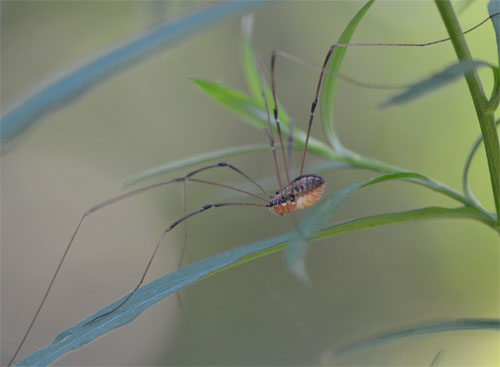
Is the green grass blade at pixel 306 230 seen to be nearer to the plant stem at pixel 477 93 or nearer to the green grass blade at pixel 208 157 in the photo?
the plant stem at pixel 477 93

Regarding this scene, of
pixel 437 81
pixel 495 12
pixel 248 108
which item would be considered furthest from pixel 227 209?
pixel 437 81

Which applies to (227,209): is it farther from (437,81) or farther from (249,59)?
(437,81)

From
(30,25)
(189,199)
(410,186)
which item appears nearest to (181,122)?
(189,199)

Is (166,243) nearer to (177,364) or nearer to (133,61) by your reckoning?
(177,364)

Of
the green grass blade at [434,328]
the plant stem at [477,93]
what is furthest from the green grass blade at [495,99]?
the green grass blade at [434,328]

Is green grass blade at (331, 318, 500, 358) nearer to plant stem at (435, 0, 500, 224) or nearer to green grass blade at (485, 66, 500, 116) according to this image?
plant stem at (435, 0, 500, 224)

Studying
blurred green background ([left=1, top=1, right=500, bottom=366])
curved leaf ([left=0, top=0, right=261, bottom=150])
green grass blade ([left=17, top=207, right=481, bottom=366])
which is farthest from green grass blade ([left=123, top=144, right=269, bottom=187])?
blurred green background ([left=1, top=1, right=500, bottom=366])
